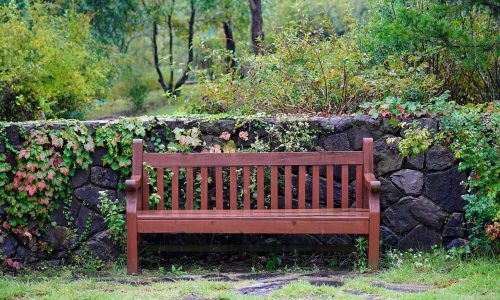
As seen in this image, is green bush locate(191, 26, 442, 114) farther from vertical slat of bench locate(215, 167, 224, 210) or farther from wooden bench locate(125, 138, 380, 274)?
vertical slat of bench locate(215, 167, 224, 210)

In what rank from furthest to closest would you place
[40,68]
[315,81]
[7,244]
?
[40,68] → [315,81] → [7,244]

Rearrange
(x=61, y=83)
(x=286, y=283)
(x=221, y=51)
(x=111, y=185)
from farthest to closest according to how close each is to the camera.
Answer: (x=61, y=83) → (x=221, y=51) → (x=111, y=185) → (x=286, y=283)

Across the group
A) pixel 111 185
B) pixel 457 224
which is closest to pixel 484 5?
pixel 457 224

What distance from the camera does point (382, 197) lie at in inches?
245

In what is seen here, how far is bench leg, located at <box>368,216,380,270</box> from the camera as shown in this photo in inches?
220

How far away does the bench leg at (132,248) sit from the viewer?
18.7 ft

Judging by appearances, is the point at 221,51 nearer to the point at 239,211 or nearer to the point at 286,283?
the point at 239,211

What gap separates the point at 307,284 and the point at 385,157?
1685 mm

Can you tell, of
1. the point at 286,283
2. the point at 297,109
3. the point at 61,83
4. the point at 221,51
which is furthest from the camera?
the point at 61,83

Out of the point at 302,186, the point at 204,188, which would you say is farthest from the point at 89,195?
the point at 302,186

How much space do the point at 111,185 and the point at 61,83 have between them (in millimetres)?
4890

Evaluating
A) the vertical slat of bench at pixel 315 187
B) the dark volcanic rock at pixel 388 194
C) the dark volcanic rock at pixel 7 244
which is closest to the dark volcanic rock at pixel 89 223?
the dark volcanic rock at pixel 7 244

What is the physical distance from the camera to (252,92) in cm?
736

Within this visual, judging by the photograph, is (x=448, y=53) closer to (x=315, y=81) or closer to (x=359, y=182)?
(x=315, y=81)
